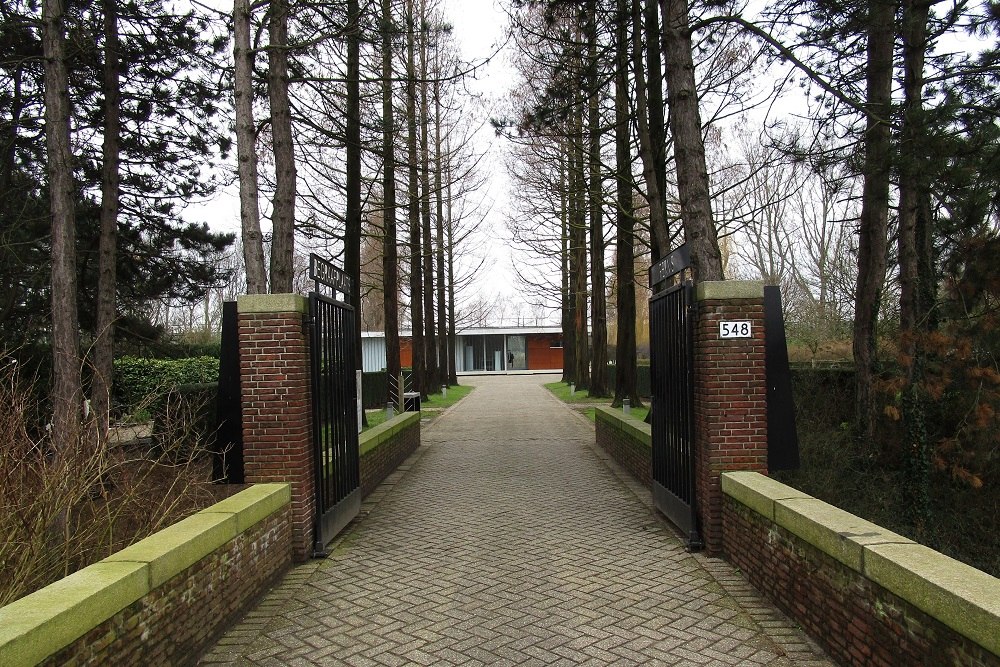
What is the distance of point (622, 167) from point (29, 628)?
46.0 feet

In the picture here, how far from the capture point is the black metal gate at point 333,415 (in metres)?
6.76

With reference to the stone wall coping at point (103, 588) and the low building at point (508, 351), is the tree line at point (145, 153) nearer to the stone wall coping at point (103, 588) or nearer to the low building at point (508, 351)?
the stone wall coping at point (103, 588)

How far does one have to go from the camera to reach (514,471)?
38.4ft

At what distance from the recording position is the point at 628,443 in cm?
1110

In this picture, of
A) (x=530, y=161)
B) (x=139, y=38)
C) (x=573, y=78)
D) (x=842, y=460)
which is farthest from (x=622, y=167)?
(x=139, y=38)

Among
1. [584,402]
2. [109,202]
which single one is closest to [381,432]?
[109,202]

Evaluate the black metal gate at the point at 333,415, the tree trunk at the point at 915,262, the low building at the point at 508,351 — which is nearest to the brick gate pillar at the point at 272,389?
the black metal gate at the point at 333,415

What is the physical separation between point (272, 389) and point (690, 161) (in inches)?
202

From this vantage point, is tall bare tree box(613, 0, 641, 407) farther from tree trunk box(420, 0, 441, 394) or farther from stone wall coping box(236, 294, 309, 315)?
stone wall coping box(236, 294, 309, 315)

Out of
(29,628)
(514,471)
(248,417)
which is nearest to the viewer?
(29,628)

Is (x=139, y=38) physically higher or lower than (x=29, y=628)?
higher

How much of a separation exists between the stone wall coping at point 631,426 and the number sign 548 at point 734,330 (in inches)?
102

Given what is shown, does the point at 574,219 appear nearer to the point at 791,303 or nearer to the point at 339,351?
the point at 339,351

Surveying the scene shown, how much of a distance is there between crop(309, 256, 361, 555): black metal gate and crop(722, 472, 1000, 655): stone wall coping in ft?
12.5
